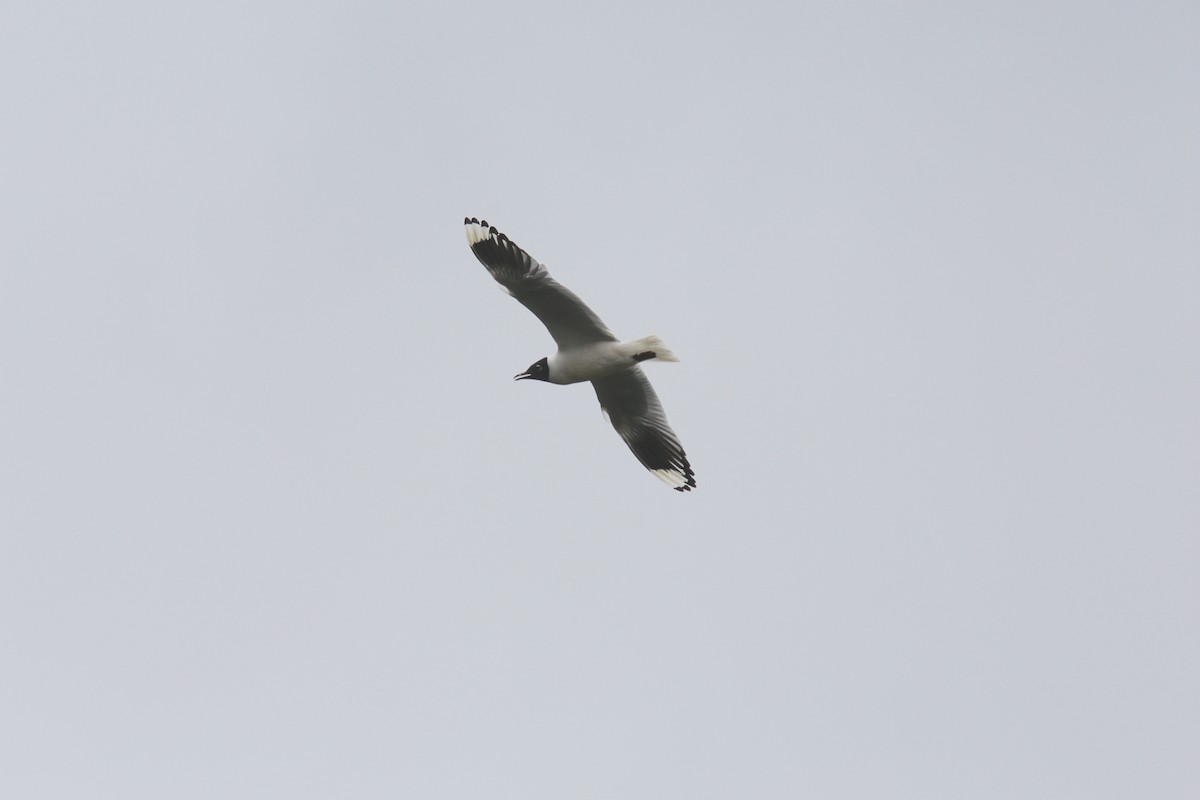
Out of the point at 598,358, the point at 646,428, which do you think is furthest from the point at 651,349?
the point at 646,428

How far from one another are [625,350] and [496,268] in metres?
1.55

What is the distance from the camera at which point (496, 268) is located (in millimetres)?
15930

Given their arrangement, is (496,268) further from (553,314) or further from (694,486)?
(694,486)

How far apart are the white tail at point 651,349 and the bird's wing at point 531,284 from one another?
1.11ft

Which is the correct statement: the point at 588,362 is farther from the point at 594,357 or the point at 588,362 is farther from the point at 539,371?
the point at 539,371

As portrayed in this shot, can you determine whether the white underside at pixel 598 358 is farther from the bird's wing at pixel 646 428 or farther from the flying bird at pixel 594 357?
the bird's wing at pixel 646 428

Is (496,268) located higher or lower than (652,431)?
higher

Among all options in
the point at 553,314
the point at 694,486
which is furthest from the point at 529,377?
the point at 694,486

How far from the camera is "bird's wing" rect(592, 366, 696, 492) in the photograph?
56.4ft

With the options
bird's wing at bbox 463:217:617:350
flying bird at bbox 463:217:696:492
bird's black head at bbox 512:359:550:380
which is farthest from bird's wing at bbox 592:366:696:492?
bird's wing at bbox 463:217:617:350

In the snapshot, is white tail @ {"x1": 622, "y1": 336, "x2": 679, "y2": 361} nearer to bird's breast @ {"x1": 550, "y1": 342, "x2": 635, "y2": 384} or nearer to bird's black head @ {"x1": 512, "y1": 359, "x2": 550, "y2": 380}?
bird's breast @ {"x1": 550, "y1": 342, "x2": 635, "y2": 384}

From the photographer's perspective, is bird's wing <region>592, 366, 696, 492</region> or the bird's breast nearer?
the bird's breast

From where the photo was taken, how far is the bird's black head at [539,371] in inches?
663

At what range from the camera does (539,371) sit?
1695cm
